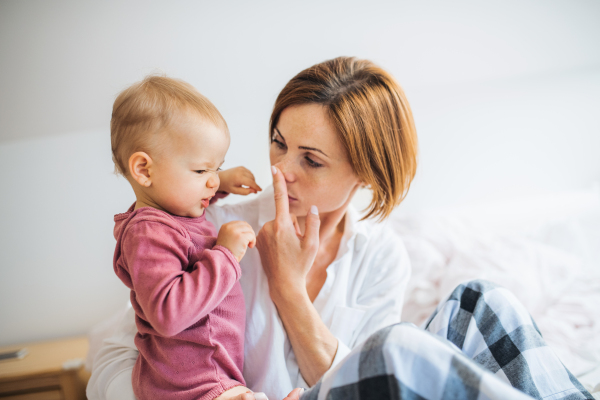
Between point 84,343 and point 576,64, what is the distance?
107 inches

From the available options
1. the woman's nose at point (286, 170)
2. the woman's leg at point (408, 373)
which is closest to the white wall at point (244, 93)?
the woman's nose at point (286, 170)

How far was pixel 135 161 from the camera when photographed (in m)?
0.76

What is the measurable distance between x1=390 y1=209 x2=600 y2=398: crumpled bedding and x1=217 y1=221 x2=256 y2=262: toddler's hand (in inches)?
34.7

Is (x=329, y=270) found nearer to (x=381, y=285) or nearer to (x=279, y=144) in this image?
(x=381, y=285)

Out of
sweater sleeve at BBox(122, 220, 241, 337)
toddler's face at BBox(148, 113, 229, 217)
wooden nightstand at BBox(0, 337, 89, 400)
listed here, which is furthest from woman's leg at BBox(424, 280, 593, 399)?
wooden nightstand at BBox(0, 337, 89, 400)

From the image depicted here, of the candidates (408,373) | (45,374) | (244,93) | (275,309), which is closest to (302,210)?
(275,309)

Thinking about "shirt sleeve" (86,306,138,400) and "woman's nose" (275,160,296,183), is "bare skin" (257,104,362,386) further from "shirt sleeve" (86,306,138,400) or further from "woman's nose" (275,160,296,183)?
"shirt sleeve" (86,306,138,400)

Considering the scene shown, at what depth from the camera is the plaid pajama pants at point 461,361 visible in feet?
2.07

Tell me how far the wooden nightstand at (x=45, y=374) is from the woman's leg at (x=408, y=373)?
969 mm

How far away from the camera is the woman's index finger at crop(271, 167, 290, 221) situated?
1.00 metres

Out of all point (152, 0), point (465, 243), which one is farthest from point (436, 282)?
point (152, 0)

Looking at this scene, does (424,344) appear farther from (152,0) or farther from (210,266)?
(152,0)

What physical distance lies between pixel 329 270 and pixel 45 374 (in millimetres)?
961

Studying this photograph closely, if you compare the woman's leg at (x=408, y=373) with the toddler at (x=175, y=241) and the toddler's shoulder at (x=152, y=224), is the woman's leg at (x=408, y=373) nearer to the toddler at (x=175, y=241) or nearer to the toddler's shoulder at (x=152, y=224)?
the toddler at (x=175, y=241)
